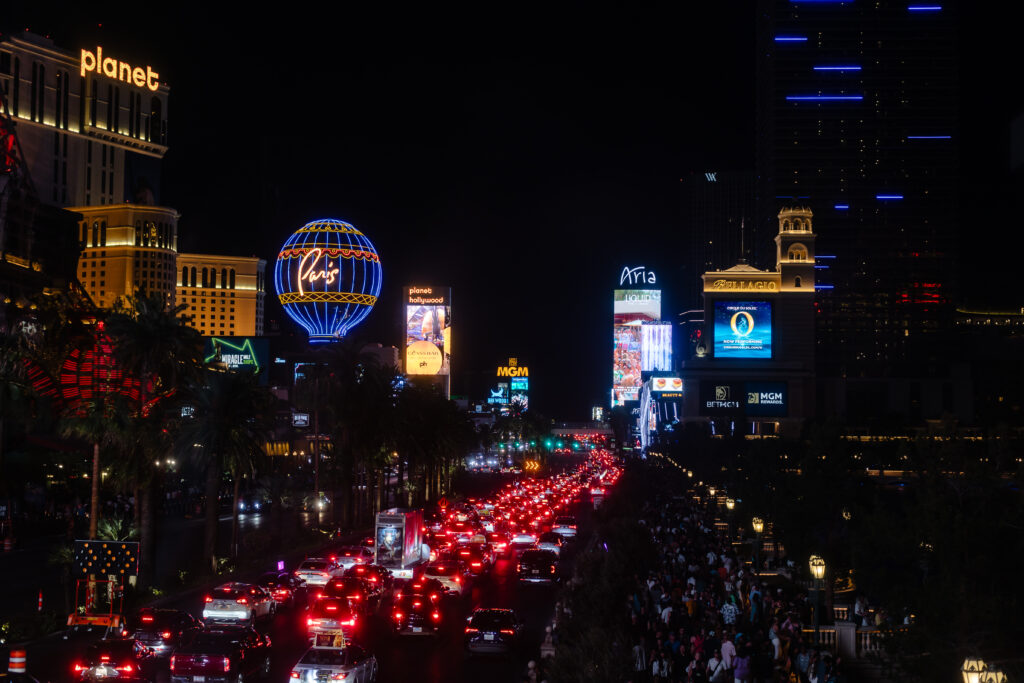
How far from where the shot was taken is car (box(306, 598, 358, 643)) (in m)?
26.1

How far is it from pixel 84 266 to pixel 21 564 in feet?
449

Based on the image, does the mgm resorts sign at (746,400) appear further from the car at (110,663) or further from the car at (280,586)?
the car at (110,663)

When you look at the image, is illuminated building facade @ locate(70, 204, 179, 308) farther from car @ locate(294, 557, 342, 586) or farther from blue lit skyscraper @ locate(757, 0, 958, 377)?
car @ locate(294, 557, 342, 586)

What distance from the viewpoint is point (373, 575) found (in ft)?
111

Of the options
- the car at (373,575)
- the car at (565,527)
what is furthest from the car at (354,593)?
the car at (565,527)

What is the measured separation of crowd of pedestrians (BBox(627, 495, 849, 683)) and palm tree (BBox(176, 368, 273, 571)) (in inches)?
612

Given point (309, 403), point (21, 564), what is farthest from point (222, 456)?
point (309, 403)

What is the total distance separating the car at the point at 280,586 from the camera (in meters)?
31.7

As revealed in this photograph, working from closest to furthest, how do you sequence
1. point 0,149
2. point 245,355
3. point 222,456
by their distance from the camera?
point 222,456
point 0,149
point 245,355

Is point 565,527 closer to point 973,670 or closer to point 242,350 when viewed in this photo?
point 242,350

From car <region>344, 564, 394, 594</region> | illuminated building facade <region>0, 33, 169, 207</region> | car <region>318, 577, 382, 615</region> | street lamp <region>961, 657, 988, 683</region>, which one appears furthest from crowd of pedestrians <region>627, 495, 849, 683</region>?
illuminated building facade <region>0, 33, 169, 207</region>

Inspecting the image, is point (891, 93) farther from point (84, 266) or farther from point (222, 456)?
point (222, 456)

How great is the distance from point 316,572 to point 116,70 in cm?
16085

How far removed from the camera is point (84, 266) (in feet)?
547
